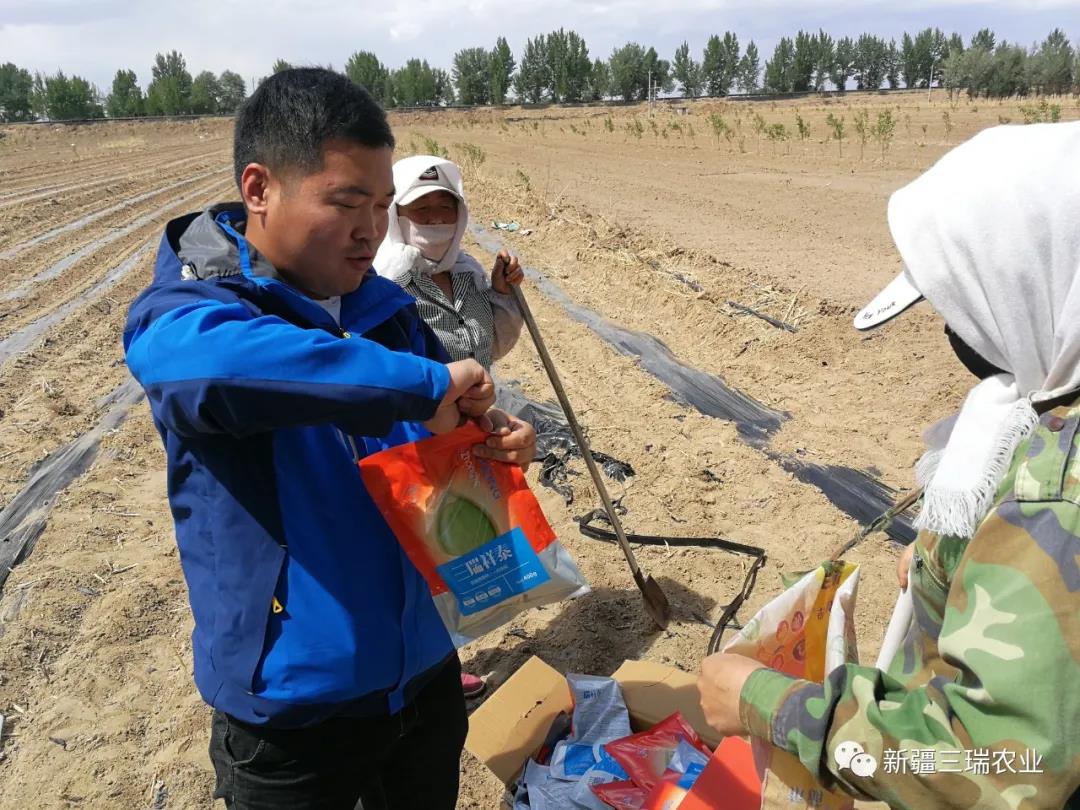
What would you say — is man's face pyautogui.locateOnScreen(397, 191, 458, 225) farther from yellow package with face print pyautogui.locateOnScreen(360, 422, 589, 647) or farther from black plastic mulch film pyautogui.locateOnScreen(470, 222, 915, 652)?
yellow package with face print pyautogui.locateOnScreen(360, 422, 589, 647)

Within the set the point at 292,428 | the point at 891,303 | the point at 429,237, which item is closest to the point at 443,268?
the point at 429,237

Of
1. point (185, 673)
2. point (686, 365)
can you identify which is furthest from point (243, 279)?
point (686, 365)

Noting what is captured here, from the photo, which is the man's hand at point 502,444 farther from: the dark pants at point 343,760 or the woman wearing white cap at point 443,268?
the woman wearing white cap at point 443,268

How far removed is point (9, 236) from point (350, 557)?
46.1 feet

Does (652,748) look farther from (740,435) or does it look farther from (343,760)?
(740,435)

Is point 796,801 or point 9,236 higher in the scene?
point 9,236

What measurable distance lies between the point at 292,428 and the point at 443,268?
2.00m

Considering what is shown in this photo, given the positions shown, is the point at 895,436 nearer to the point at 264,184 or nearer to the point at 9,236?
the point at 264,184

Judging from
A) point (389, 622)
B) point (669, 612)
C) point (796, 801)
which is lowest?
point (669, 612)

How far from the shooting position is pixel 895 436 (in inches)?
183

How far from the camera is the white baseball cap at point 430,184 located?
309cm

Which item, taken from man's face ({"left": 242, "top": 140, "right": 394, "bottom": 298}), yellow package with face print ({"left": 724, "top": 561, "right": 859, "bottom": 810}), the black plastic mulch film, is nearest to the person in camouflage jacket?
yellow package with face print ({"left": 724, "top": 561, "right": 859, "bottom": 810})

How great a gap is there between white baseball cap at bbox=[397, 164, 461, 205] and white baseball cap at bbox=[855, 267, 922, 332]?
2.04 m

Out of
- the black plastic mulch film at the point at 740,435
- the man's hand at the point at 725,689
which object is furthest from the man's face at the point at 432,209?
the man's hand at the point at 725,689
